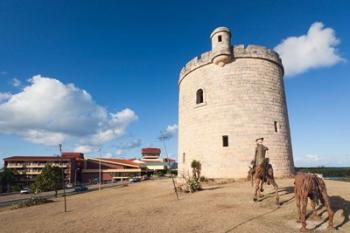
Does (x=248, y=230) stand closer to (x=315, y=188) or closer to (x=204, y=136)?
(x=315, y=188)

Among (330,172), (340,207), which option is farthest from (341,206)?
(330,172)

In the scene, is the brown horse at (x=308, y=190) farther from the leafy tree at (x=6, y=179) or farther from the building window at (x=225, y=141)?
the leafy tree at (x=6, y=179)

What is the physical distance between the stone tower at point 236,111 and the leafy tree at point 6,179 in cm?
6020

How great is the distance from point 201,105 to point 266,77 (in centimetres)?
613

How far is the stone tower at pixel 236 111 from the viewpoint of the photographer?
1825 centimetres

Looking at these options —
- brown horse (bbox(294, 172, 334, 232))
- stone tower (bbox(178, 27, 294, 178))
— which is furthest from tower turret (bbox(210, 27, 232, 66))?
brown horse (bbox(294, 172, 334, 232))

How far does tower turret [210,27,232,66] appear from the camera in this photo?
763 inches

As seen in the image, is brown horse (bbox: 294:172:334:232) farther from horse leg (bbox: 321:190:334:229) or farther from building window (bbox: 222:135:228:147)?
building window (bbox: 222:135:228:147)

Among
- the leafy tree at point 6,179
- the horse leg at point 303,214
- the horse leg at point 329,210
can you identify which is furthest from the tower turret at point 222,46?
the leafy tree at point 6,179

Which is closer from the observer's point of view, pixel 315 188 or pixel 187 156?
pixel 315 188

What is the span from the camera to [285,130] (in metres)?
19.8

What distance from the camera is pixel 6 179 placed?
2341 inches

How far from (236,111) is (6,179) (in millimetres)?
66257

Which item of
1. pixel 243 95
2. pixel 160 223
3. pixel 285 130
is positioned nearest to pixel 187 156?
pixel 243 95
